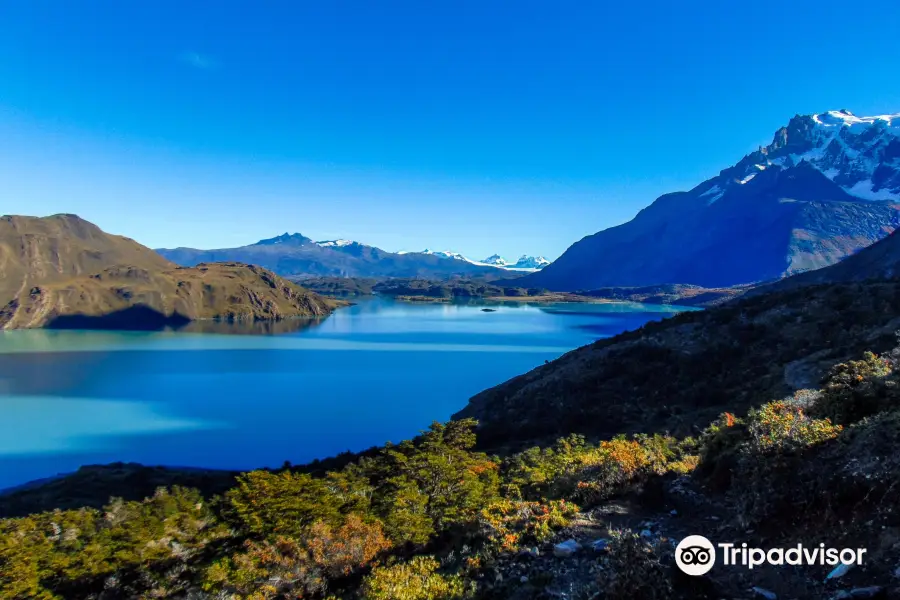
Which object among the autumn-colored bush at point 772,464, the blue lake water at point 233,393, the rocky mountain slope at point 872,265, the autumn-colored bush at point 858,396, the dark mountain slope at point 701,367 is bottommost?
the blue lake water at point 233,393

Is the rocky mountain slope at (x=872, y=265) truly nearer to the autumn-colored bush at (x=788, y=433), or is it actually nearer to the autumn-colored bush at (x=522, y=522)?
the autumn-colored bush at (x=788, y=433)

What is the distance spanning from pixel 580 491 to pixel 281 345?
138823 millimetres

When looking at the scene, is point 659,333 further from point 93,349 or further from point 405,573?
point 93,349

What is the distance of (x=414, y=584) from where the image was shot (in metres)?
9.83

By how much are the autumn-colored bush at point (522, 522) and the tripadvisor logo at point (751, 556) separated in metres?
3.33

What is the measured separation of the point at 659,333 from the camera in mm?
53250

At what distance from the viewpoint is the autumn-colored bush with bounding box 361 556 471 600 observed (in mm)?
9383

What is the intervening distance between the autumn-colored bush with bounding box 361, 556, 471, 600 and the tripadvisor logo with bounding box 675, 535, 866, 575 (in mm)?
3910

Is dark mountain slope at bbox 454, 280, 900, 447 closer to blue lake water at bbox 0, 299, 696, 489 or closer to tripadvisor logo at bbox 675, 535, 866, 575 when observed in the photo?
blue lake water at bbox 0, 299, 696, 489

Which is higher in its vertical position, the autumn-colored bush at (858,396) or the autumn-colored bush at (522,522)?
the autumn-colored bush at (858,396)

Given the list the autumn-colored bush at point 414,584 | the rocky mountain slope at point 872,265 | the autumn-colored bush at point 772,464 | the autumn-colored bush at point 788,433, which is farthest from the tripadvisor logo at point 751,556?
the rocky mountain slope at point 872,265

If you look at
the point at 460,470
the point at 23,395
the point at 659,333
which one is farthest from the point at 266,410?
the point at 460,470

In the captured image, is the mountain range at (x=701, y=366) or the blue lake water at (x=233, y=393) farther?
the blue lake water at (x=233, y=393)

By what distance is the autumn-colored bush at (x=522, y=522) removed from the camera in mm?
10781
